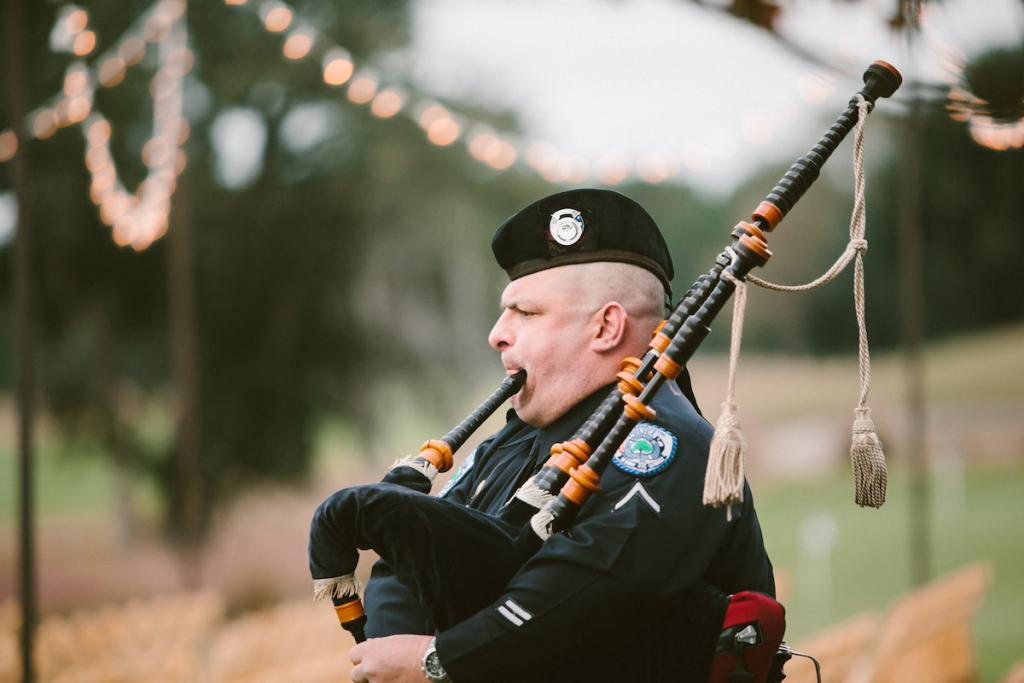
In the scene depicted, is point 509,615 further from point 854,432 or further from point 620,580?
point 854,432

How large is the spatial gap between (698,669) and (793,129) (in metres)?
11.9

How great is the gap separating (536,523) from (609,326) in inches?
13.8

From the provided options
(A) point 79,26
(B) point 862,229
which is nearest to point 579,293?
(B) point 862,229

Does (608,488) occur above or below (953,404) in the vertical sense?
below

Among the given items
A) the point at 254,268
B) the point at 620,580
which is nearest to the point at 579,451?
the point at 620,580

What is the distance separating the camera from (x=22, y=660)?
3654mm

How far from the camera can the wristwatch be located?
4.85ft

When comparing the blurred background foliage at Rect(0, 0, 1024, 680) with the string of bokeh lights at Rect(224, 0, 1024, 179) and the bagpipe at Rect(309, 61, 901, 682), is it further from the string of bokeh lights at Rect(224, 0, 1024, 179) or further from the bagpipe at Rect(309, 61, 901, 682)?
the bagpipe at Rect(309, 61, 901, 682)

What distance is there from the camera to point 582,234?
169cm

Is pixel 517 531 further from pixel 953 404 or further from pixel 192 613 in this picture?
pixel 953 404

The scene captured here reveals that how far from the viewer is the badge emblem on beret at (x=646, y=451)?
5.00ft

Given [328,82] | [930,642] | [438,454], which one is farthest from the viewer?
[328,82]

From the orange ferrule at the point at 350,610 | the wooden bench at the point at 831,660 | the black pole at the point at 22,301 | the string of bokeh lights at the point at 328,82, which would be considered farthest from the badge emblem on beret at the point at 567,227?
the black pole at the point at 22,301

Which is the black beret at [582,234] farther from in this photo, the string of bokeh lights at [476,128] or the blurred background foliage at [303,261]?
the blurred background foliage at [303,261]
